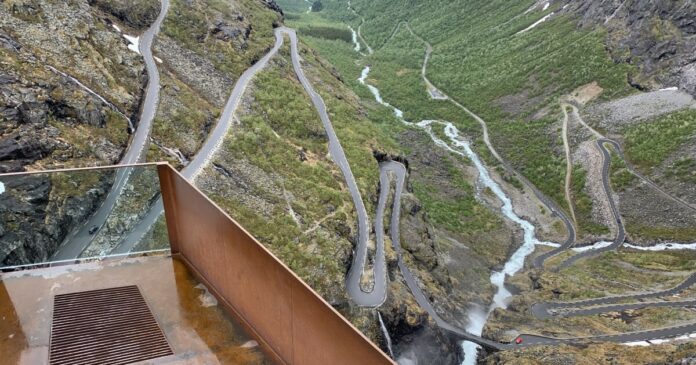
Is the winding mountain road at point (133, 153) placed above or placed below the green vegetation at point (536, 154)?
below

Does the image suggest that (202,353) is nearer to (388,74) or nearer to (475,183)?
(475,183)

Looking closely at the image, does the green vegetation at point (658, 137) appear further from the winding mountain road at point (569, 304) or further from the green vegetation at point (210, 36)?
the green vegetation at point (210, 36)

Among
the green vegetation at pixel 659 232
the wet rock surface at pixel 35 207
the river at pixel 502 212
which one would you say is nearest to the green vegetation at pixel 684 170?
the green vegetation at pixel 659 232

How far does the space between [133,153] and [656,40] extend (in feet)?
229

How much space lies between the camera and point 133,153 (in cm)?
2669

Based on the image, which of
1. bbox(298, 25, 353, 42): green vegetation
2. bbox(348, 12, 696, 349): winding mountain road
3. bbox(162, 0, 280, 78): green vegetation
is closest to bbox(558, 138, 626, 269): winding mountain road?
bbox(348, 12, 696, 349): winding mountain road

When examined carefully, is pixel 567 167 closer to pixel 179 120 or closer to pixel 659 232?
pixel 659 232

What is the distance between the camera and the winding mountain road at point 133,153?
6.78m

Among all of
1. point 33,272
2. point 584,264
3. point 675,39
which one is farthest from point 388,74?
point 33,272

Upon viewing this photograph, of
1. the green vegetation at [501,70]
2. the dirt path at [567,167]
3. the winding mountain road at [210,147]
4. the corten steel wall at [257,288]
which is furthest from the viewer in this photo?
the green vegetation at [501,70]

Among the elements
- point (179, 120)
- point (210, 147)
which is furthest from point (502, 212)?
point (179, 120)

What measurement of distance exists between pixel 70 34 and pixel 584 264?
45.4 m

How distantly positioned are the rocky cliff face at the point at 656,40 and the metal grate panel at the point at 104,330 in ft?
227

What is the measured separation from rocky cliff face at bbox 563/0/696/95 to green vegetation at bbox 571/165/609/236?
18730 mm
